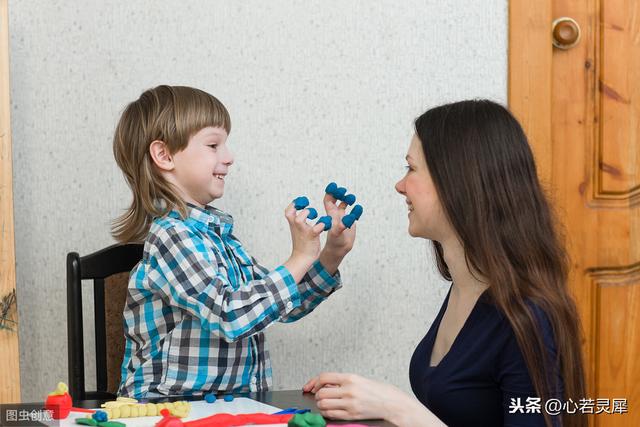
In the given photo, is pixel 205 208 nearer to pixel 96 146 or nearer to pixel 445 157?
pixel 96 146

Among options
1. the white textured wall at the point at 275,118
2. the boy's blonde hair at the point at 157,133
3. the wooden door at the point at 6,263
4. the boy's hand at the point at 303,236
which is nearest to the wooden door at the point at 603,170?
the white textured wall at the point at 275,118

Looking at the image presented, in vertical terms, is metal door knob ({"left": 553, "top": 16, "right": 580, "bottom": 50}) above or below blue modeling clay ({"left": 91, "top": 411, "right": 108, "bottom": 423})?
above

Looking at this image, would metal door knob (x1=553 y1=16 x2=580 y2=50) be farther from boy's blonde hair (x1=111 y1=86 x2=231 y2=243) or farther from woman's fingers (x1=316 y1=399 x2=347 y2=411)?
woman's fingers (x1=316 y1=399 x2=347 y2=411)

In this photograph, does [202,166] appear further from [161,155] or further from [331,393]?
[331,393]

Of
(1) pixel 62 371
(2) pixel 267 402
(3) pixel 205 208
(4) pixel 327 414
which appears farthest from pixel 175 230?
(1) pixel 62 371

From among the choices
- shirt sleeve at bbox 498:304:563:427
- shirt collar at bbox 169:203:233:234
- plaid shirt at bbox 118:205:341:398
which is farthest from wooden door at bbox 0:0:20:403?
shirt sleeve at bbox 498:304:563:427

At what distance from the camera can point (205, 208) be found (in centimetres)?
167

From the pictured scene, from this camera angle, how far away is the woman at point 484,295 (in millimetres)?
1108

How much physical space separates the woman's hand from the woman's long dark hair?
19 centimetres

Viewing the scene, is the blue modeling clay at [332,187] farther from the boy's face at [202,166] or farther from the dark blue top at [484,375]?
the dark blue top at [484,375]

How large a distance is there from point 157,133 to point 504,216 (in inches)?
29.4

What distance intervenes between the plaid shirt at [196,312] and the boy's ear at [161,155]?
3.7 inches

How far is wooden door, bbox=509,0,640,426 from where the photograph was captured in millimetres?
2062

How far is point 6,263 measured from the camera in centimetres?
174
